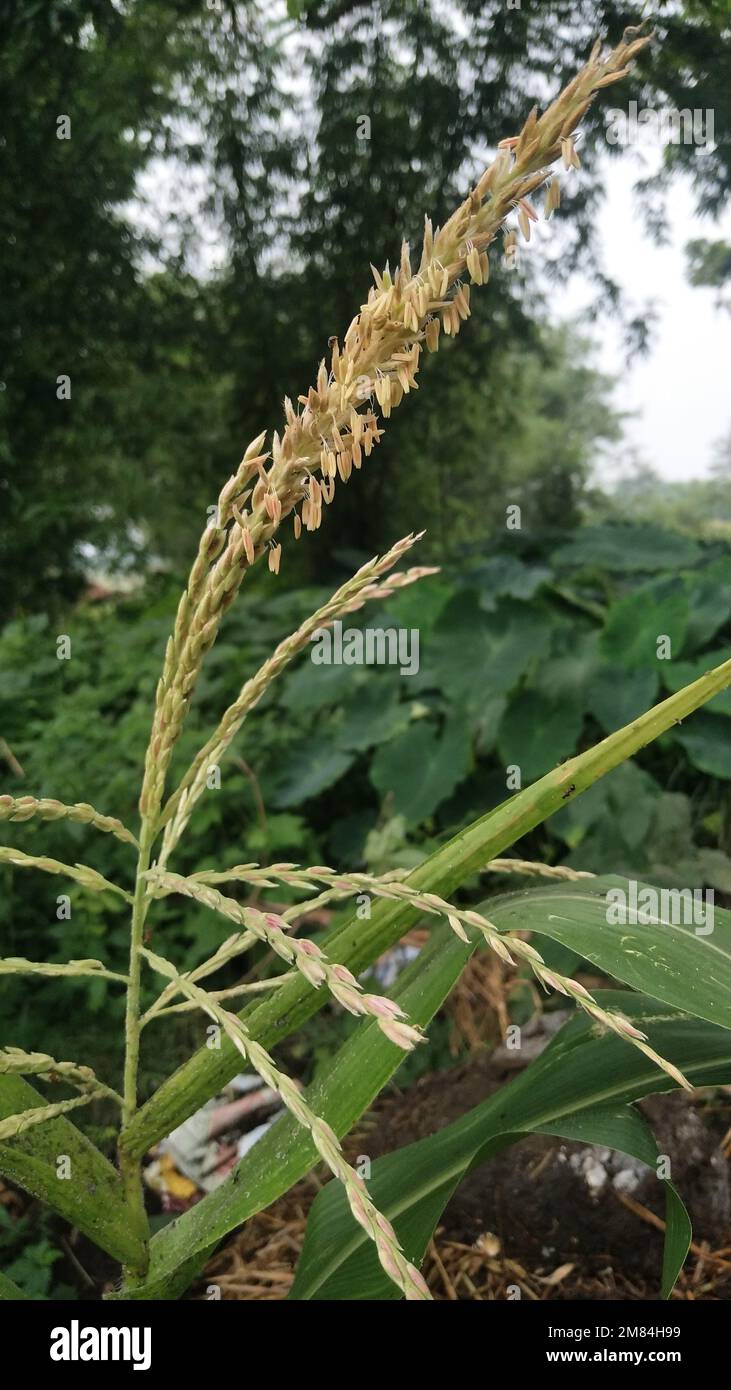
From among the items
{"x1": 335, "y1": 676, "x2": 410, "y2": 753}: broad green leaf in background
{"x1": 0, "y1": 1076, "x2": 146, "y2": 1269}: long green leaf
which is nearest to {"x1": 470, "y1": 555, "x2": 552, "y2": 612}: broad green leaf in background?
{"x1": 335, "y1": 676, "x2": 410, "y2": 753}: broad green leaf in background

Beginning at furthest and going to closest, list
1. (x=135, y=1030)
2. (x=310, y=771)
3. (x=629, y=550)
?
(x=629, y=550) < (x=310, y=771) < (x=135, y=1030)

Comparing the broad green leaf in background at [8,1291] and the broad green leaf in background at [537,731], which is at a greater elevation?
the broad green leaf in background at [537,731]

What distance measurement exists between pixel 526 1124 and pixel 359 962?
0.21 meters

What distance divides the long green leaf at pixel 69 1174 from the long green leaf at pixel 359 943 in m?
0.03

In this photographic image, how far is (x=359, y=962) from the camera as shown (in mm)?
691

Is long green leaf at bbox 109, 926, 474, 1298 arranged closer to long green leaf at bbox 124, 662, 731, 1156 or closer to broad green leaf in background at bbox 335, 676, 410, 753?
long green leaf at bbox 124, 662, 731, 1156

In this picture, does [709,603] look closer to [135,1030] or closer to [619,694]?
[619,694]

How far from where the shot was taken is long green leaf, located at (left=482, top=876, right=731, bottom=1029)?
25.4 inches

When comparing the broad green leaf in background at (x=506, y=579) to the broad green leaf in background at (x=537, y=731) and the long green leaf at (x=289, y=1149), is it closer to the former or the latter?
the broad green leaf in background at (x=537, y=731)

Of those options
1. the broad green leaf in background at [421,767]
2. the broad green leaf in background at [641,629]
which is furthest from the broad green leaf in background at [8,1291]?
the broad green leaf in background at [641,629]

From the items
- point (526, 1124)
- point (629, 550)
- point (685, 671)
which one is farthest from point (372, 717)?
point (526, 1124)

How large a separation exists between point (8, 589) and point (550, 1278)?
293 cm

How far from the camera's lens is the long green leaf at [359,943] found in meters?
0.66

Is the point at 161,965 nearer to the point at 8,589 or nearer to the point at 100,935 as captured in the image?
the point at 100,935
